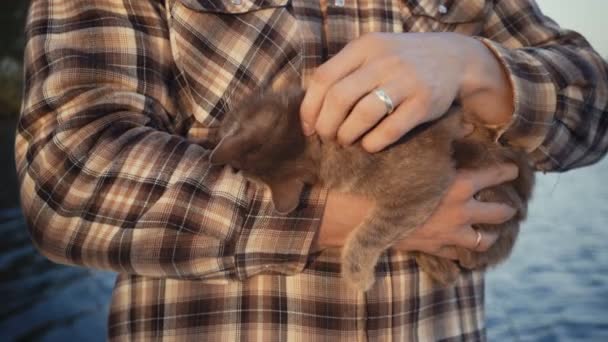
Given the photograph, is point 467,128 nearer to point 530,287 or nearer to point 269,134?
point 269,134

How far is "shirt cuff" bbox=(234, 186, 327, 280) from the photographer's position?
41.1 inches

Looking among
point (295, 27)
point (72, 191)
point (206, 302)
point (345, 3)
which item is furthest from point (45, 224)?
point (345, 3)

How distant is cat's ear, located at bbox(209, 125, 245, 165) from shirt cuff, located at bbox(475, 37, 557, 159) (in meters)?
0.62

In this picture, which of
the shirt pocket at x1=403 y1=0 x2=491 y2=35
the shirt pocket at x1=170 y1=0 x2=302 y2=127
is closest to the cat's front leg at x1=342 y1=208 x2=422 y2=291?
the shirt pocket at x1=170 y1=0 x2=302 y2=127

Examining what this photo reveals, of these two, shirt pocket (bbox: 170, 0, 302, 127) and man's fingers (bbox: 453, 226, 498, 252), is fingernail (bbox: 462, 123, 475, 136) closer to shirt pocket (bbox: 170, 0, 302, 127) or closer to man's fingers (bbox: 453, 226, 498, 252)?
man's fingers (bbox: 453, 226, 498, 252)

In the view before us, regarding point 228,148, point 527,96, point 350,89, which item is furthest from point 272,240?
point 527,96

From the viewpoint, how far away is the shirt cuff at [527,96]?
47.1 inches

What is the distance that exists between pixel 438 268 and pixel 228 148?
1.95 ft

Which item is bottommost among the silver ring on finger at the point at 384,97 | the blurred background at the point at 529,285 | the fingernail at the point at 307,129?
the blurred background at the point at 529,285

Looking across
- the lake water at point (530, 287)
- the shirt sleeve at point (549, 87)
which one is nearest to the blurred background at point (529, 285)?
the lake water at point (530, 287)

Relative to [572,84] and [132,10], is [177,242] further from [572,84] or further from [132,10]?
[572,84]

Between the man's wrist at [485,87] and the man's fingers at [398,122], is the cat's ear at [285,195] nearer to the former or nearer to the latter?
the man's fingers at [398,122]

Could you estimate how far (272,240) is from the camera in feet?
3.46

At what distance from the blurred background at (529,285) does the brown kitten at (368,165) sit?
2158 mm
